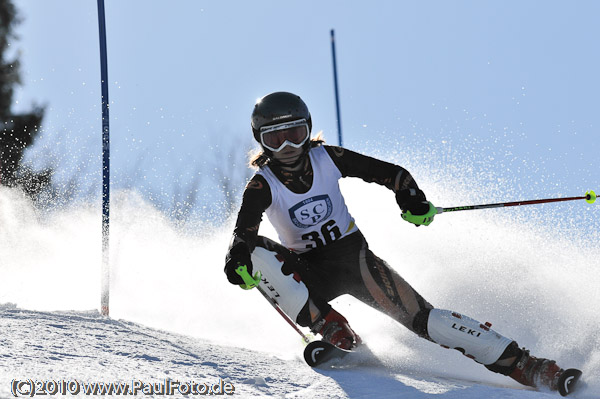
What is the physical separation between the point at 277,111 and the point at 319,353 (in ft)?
4.06

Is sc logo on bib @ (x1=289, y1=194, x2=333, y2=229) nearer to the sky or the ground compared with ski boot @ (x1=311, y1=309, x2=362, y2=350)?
nearer to the sky

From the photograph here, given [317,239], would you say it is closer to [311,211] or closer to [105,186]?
[311,211]

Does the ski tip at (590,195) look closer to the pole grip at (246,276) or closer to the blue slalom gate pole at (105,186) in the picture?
the pole grip at (246,276)

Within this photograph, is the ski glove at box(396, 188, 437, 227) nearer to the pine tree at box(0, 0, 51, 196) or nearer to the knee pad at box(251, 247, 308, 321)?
the knee pad at box(251, 247, 308, 321)

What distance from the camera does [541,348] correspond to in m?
3.89

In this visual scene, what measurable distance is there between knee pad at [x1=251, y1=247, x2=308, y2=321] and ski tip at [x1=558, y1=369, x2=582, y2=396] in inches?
47.7

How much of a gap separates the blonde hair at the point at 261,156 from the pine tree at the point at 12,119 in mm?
11054

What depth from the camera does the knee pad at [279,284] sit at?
3.17 meters

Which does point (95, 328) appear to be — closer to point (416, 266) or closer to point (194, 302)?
point (194, 302)

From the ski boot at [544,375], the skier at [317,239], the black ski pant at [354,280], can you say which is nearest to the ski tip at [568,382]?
the ski boot at [544,375]

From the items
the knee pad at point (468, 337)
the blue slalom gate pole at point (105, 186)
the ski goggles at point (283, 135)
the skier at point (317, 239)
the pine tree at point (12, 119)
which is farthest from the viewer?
the pine tree at point (12, 119)

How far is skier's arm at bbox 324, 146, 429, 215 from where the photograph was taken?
3.38m

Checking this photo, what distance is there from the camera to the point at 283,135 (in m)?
3.33

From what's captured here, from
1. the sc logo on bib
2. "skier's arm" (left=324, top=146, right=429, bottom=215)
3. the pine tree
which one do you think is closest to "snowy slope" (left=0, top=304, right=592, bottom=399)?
the sc logo on bib
